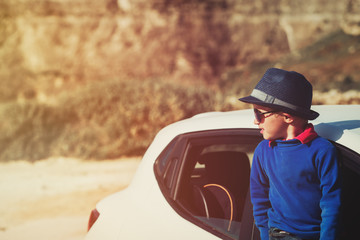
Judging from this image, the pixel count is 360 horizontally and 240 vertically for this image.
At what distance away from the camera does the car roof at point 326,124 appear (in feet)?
5.67

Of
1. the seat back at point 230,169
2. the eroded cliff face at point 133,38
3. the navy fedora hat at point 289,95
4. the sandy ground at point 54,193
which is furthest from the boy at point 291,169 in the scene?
the eroded cliff face at point 133,38

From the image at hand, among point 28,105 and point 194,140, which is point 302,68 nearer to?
point 28,105

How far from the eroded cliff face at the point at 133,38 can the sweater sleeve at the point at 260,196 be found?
2206 cm

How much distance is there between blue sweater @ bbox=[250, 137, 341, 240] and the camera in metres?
1.56

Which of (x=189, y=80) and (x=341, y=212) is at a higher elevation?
(x=341, y=212)

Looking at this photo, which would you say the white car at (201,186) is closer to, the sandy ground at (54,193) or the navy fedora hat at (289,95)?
the navy fedora hat at (289,95)

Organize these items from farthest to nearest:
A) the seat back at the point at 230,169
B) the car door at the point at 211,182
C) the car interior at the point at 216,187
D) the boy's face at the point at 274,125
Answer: the seat back at the point at 230,169
the car interior at the point at 216,187
the car door at the point at 211,182
the boy's face at the point at 274,125

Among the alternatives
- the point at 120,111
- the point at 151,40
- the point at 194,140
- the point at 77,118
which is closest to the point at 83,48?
the point at 151,40

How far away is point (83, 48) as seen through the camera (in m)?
23.9

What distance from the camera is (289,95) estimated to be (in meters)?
1.74

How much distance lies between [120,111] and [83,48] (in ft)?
38.9

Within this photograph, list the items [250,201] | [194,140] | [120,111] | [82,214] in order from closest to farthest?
[250,201] → [194,140] → [82,214] → [120,111]

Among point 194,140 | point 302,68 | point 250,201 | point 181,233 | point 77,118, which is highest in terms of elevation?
point 194,140

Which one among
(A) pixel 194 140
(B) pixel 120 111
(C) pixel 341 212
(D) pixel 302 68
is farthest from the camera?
(D) pixel 302 68
